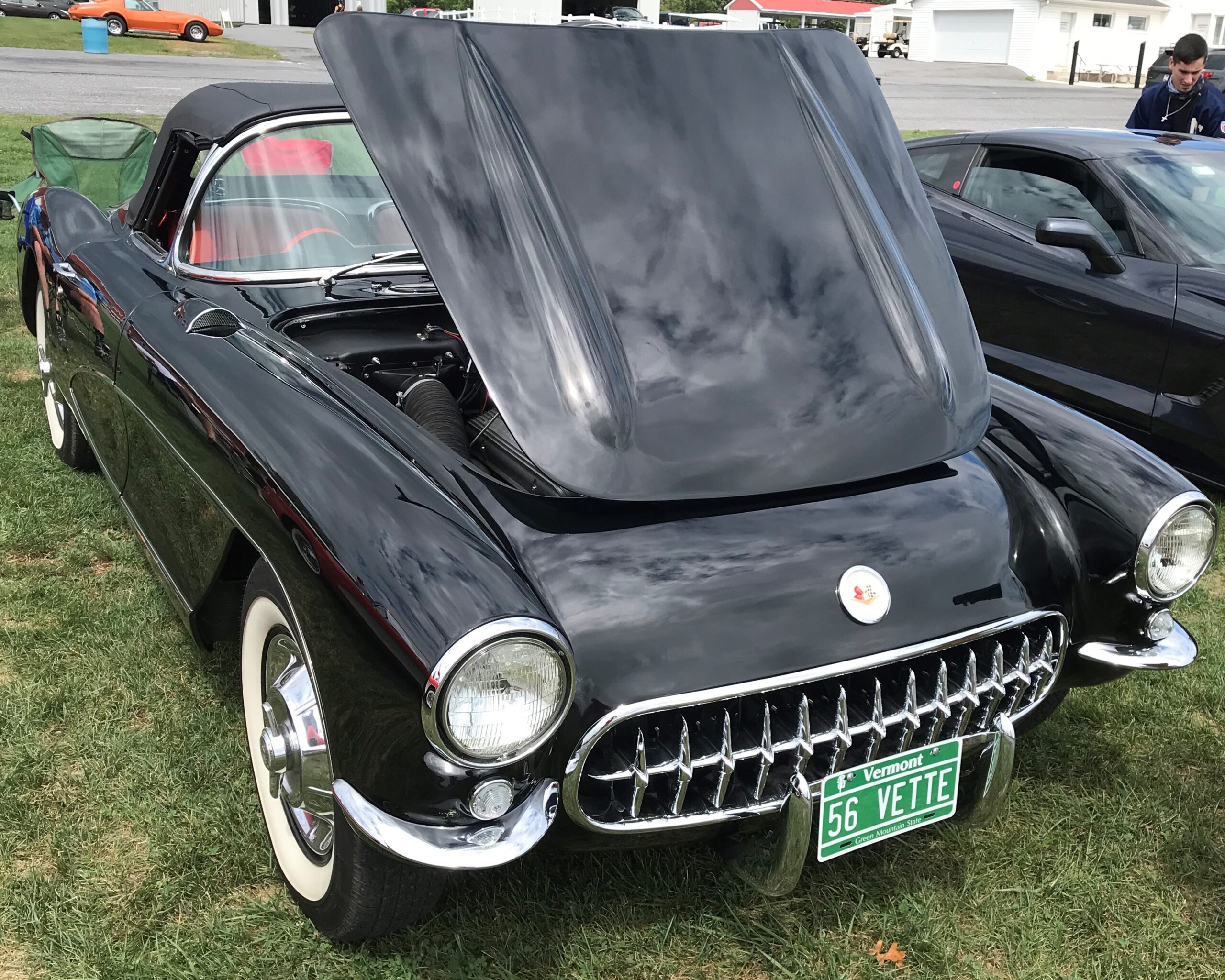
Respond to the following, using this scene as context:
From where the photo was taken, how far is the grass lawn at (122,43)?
24719 millimetres

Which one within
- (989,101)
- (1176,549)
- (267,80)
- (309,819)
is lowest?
(989,101)

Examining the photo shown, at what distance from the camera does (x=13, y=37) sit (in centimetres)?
2562

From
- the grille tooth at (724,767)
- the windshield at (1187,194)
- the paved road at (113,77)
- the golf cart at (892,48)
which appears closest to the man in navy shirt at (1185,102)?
the windshield at (1187,194)

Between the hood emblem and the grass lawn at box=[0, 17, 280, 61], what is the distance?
83.5 feet

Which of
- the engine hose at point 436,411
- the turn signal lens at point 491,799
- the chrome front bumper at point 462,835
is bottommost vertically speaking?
the chrome front bumper at point 462,835

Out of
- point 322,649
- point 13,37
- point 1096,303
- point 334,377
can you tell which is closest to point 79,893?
point 322,649

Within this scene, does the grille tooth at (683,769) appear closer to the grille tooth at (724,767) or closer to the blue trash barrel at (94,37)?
the grille tooth at (724,767)

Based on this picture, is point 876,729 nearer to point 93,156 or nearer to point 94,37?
point 93,156

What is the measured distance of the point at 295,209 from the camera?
3.14m

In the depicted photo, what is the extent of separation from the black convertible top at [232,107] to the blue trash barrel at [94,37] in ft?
77.7

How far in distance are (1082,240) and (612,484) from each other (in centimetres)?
324

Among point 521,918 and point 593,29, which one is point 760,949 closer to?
point 521,918

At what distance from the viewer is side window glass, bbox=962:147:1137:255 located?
4871 mm

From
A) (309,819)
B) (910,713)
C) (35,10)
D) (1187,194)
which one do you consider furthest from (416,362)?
(35,10)
